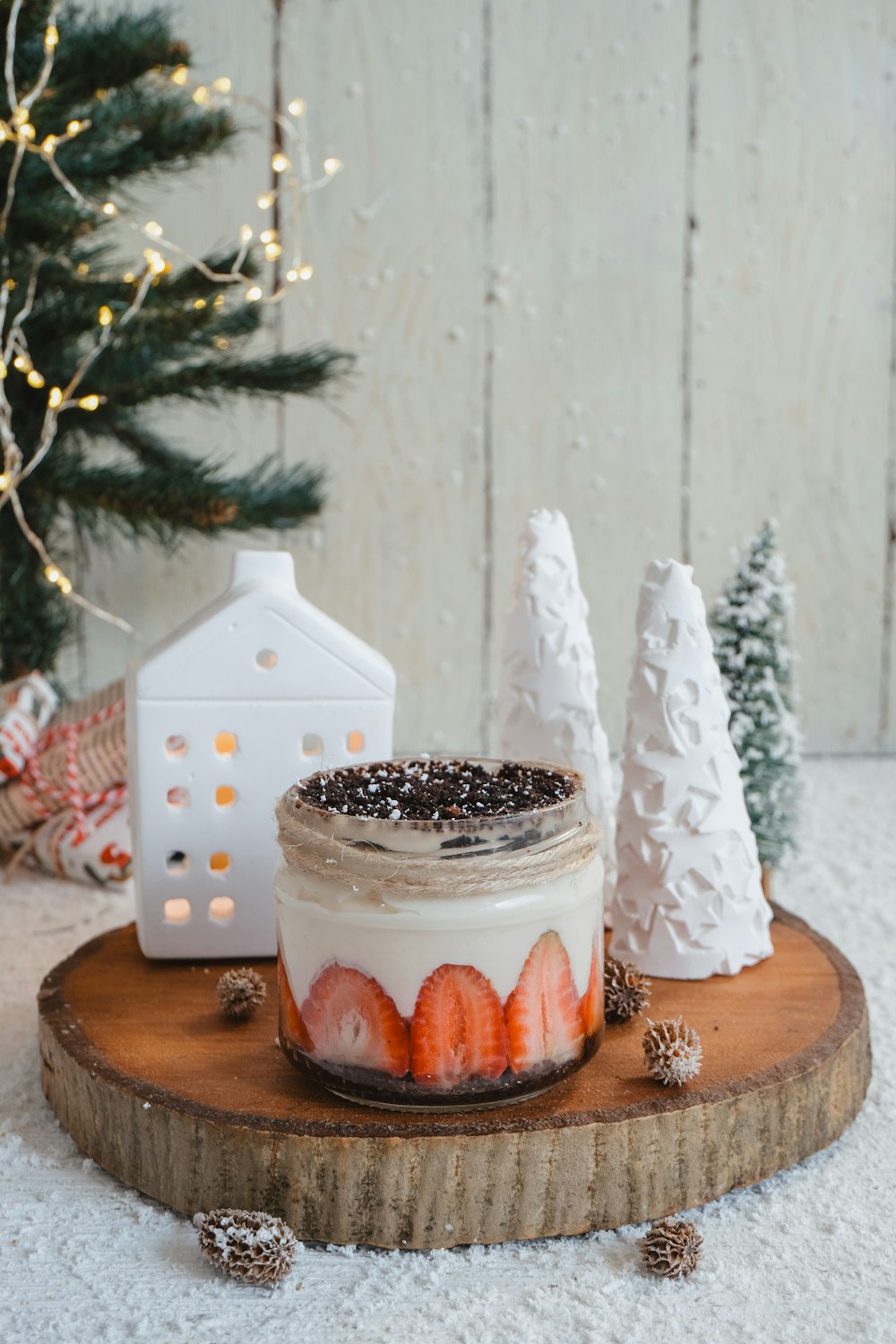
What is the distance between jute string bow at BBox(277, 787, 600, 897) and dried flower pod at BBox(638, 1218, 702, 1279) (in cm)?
18

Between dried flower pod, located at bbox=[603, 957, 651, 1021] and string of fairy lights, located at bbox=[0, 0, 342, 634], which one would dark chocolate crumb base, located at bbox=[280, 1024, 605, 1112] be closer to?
dried flower pod, located at bbox=[603, 957, 651, 1021]

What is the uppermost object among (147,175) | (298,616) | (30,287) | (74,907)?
(147,175)

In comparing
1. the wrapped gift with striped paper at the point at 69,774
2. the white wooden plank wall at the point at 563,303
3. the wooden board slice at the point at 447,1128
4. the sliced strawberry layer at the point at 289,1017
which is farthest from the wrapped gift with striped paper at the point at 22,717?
the sliced strawberry layer at the point at 289,1017

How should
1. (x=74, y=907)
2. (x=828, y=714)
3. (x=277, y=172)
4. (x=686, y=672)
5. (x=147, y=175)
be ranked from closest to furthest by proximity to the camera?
1. (x=686, y=672)
2. (x=74, y=907)
3. (x=147, y=175)
4. (x=277, y=172)
5. (x=828, y=714)

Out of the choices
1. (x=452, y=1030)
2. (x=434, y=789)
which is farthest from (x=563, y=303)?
(x=452, y=1030)

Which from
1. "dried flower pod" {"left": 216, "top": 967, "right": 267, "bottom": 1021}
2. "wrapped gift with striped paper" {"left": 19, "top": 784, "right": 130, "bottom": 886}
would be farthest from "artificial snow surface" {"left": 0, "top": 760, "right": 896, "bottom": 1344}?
"wrapped gift with striped paper" {"left": 19, "top": 784, "right": 130, "bottom": 886}

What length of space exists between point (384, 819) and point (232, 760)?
24 cm

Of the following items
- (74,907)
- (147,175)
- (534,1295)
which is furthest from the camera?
(147,175)

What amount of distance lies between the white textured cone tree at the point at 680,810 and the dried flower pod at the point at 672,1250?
0.75ft

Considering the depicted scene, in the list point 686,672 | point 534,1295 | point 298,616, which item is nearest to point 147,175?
point 298,616

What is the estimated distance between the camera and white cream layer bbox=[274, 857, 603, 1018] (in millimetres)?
625

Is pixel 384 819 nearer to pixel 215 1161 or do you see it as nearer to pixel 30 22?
pixel 215 1161

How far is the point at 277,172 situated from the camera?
1.71m

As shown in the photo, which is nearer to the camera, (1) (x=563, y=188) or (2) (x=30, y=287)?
(2) (x=30, y=287)
